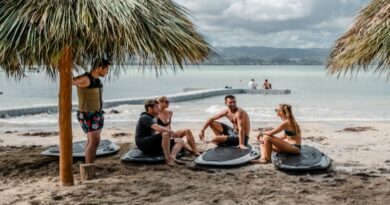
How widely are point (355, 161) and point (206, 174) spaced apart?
2615 mm

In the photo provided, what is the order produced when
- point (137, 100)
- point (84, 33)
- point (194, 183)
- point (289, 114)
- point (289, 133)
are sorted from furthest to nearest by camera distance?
point (137, 100), point (289, 133), point (289, 114), point (194, 183), point (84, 33)

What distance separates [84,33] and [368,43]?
2.98m

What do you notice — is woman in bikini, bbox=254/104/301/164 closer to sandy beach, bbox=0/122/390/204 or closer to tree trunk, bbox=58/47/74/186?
sandy beach, bbox=0/122/390/204

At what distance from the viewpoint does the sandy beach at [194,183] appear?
534 centimetres

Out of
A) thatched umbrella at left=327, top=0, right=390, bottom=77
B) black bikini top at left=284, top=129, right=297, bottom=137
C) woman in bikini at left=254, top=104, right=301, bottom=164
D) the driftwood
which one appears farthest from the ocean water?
the driftwood

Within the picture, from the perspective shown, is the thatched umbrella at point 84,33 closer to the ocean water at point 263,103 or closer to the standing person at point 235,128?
the ocean water at point 263,103

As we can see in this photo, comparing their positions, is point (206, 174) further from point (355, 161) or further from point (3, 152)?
point (3, 152)

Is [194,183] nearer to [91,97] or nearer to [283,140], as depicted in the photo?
[91,97]

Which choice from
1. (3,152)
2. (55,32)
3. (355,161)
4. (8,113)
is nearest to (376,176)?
(355,161)

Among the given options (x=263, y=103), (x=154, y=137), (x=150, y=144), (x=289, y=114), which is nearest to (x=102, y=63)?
(x=154, y=137)

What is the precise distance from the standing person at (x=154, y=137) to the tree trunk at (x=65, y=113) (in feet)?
5.14

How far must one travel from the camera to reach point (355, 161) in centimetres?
759

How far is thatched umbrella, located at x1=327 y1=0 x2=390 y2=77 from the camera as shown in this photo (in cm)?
482

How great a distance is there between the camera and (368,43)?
4.94 m
